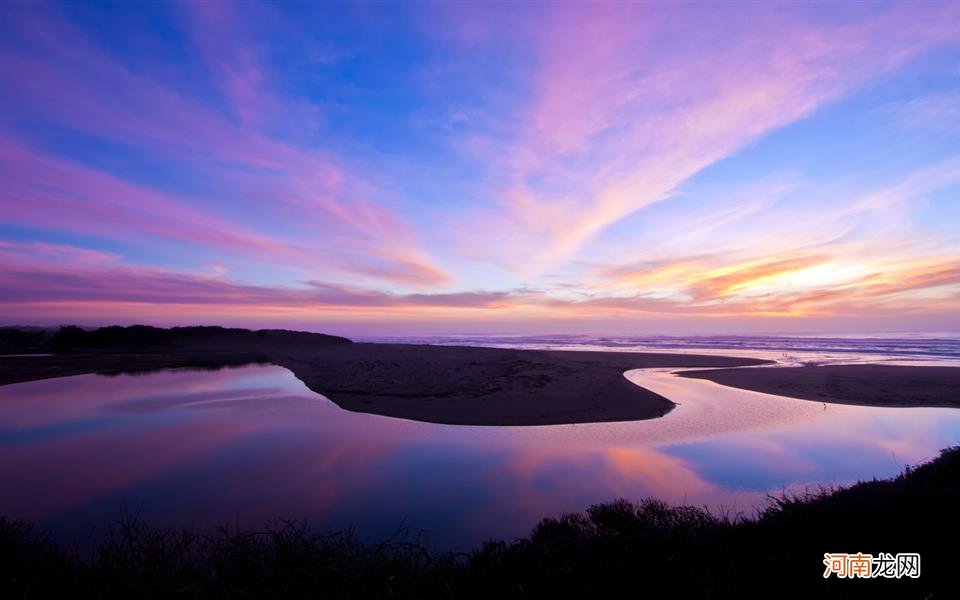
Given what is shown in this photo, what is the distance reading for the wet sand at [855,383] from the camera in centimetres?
1756

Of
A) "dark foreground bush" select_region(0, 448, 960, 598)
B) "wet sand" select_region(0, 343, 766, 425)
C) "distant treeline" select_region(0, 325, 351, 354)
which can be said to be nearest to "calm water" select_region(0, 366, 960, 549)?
"wet sand" select_region(0, 343, 766, 425)

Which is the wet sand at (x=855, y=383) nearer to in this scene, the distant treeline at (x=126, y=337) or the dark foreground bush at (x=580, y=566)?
the dark foreground bush at (x=580, y=566)

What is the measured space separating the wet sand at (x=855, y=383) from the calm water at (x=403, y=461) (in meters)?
2.06

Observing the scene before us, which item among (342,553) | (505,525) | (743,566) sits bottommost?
(505,525)

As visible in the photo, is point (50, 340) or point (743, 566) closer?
point (743, 566)

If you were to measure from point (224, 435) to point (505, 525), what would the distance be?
923 centimetres

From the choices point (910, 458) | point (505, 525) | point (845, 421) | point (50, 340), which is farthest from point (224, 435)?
point (50, 340)

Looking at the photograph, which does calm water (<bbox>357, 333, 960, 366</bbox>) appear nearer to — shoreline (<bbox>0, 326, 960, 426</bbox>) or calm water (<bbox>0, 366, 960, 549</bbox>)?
shoreline (<bbox>0, 326, 960, 426</bbox>)

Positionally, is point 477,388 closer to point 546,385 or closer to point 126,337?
point 546,385

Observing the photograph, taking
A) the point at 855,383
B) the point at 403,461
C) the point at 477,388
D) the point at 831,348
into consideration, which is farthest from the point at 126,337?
the point at 831,348

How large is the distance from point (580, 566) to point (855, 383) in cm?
2377

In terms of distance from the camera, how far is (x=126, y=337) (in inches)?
1987

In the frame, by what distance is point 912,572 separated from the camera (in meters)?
3.75

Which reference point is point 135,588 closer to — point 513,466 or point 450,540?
point 450,540
